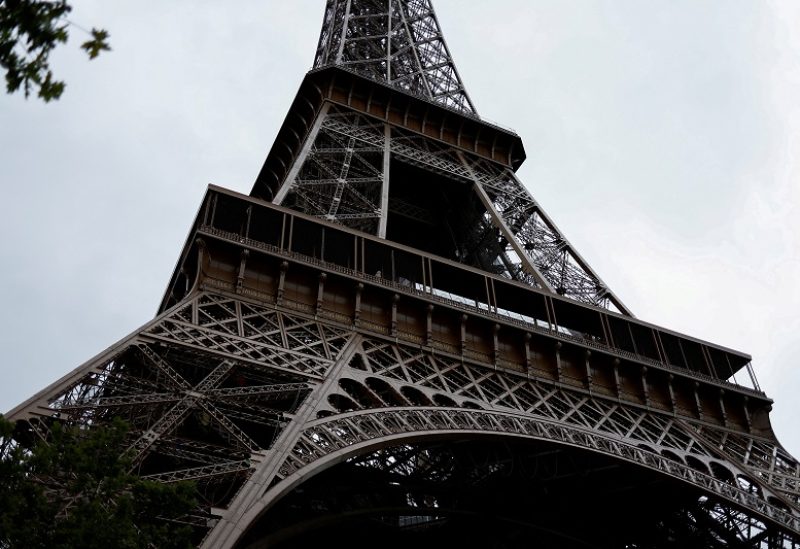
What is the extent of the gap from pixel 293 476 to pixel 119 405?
12.0ft

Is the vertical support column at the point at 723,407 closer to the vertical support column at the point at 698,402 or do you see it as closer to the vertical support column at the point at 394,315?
the vertical support column at the point at 698,402

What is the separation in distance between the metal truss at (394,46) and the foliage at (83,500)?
2882 cm

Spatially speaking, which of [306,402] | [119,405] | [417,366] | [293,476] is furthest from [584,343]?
[119,405]

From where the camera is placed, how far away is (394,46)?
4641cm

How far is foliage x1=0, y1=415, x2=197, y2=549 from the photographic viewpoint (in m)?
10.9

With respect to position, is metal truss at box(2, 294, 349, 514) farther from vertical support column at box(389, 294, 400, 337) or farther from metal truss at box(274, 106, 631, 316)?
metal truss at box(274, 106, 631, 316)

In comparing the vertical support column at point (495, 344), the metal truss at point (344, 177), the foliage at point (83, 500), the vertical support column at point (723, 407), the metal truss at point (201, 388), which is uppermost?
the metal truss at point (344, 177)

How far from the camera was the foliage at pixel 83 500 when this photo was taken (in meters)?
10.9

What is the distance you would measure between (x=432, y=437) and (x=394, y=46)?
32.0m

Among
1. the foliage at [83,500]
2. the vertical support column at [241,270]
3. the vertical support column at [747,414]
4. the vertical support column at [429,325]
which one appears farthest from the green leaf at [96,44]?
the vertical support column at [747,414]

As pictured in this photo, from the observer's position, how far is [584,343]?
25922mm

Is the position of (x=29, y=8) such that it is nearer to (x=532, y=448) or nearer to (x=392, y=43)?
(x=532, y=448)

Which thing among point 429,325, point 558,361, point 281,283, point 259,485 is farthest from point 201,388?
point 558,361

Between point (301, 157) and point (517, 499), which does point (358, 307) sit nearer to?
point (517, 499)
